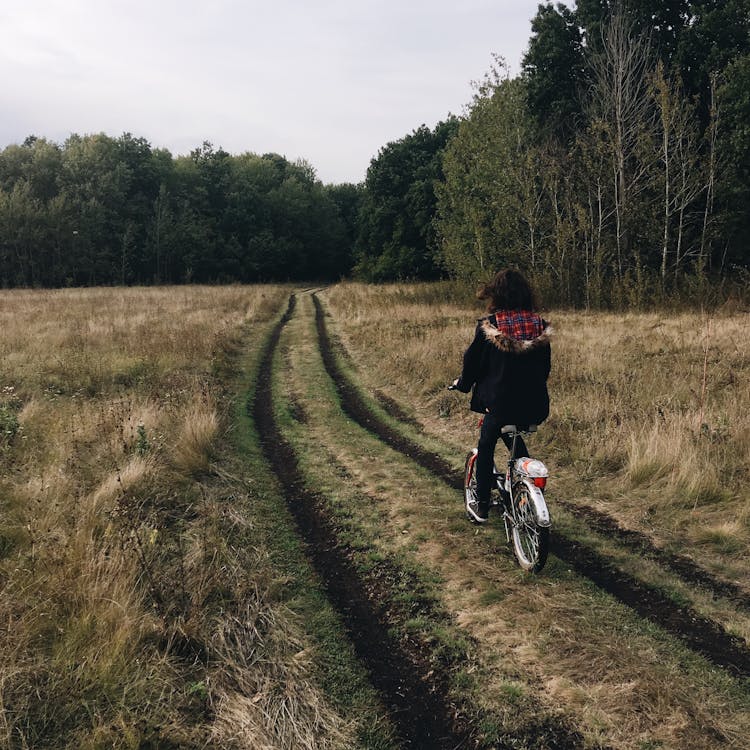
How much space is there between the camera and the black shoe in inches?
202

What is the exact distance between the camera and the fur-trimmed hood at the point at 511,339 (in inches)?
173

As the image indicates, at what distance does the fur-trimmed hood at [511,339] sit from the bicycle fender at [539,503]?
115 cm

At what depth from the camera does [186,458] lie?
22.0ft

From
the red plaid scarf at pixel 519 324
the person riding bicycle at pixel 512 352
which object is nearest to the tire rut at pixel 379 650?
the person riding bicycle at pixel 512 352

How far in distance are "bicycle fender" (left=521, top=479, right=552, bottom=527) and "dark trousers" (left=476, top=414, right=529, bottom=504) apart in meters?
0.51

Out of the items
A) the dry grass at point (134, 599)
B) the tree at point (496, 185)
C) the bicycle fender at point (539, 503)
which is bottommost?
the dry grass at point (134, 599)

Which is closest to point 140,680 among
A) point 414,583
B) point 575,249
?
point 414,583

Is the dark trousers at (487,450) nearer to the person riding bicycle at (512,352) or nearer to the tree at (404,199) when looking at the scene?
the person riding bicycle at (512,352)

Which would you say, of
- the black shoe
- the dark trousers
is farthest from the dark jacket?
the black shoe

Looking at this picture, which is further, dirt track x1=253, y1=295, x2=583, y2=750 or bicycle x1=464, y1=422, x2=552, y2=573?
bicycle x1=464, y1=422, x2=552, y2=573

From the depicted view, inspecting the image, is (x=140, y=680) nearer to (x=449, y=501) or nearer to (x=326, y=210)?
(x=449, y=501)

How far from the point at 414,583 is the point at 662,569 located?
226 centimetres

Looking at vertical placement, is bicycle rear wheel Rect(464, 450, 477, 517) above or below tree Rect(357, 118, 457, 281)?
below

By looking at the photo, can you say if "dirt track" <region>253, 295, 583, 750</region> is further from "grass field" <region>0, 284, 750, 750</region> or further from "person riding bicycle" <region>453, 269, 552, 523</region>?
"person riding bicycle" <region>453, 269, 552, 523</region>
